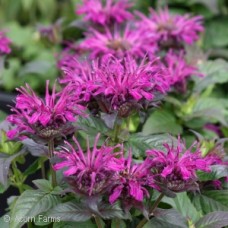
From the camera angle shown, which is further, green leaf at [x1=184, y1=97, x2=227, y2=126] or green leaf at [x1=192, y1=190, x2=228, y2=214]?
green leaf at [x1=184, y1=97, x2=227, y2=126]

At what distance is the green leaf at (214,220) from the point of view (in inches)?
34.5

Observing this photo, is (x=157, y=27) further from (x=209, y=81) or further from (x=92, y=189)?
(x=92, y=189)

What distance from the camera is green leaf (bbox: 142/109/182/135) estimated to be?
1240 mm

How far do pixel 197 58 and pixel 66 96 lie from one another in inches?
27.1

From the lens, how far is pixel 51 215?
0.84 metres

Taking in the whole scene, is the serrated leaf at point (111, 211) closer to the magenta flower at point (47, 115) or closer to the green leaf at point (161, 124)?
the magenta flower at point (47, 115)

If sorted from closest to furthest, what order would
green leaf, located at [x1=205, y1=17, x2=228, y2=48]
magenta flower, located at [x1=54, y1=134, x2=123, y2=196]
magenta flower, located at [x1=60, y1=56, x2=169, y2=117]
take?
magenta flower, located at [x1=54, y1=134, x2=123, y2=196], magenta flower, located at [x1=60, y1=56, x2=169, y2=117], green leaf, located at [x1=205, y1=17, x2=228, y2=48]

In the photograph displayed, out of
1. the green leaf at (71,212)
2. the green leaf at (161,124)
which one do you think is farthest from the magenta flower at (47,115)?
the green leaf at (161,124)

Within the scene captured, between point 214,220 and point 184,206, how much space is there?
0.37 ft

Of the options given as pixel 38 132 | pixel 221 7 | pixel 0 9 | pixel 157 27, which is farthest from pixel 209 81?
pixel 0 9

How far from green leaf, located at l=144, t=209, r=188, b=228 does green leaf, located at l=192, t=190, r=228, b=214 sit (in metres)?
0.12

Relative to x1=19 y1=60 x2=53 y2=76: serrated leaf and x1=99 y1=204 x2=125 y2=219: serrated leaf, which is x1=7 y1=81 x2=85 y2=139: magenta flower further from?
x1=19 y1=60 x2=53 y2=76: serrated leaf

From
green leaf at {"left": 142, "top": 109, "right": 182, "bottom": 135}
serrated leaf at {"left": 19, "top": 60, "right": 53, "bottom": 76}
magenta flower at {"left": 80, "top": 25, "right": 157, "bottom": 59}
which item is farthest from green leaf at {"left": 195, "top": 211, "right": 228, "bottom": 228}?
serrated leaf at {"left": 19, "top": 60, "right": 53, "bottom": 76}

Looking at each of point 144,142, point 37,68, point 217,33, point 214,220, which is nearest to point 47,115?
point 144,142
